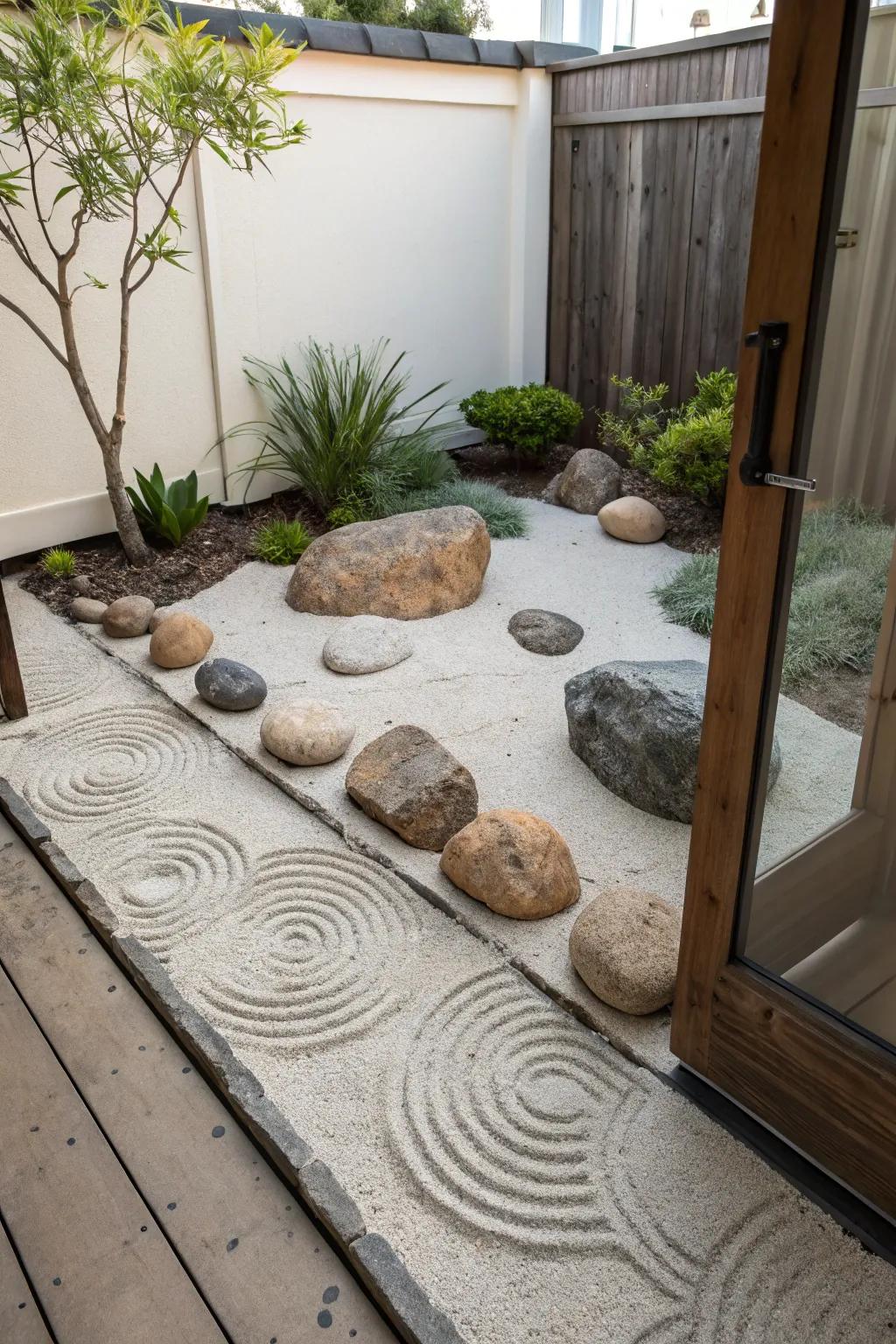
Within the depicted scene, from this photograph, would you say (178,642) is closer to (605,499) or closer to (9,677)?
(9,677)

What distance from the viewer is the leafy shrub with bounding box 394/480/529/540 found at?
18.5 feet

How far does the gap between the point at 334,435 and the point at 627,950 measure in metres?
3.78

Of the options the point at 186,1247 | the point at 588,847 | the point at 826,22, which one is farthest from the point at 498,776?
the point at 826,22

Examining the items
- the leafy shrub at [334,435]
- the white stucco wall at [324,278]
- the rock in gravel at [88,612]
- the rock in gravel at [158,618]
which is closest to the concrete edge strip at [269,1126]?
the rock in gravel at [158,618]

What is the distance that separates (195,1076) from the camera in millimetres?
2316

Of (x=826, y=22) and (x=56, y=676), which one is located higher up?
(x=826, y=22)

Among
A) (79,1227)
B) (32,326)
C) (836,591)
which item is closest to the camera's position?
(836,591)

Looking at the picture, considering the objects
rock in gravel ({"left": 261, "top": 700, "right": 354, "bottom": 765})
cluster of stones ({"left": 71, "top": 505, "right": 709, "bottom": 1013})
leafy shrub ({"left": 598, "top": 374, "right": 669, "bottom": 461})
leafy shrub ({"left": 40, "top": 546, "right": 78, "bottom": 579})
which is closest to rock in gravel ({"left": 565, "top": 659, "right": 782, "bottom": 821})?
cluster of stones ({"left": 71, "top": 505, "right": 709, "bottom": 1013})

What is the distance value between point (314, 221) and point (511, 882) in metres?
4.25

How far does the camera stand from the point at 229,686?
3.84m

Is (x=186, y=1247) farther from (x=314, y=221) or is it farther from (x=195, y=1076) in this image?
(x=314, y=221)

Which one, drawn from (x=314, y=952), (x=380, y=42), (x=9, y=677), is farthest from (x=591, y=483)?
(x=314, y=952)

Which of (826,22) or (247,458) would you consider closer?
(826,22)

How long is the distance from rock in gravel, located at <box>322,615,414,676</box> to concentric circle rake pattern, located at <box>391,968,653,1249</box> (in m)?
1.85
